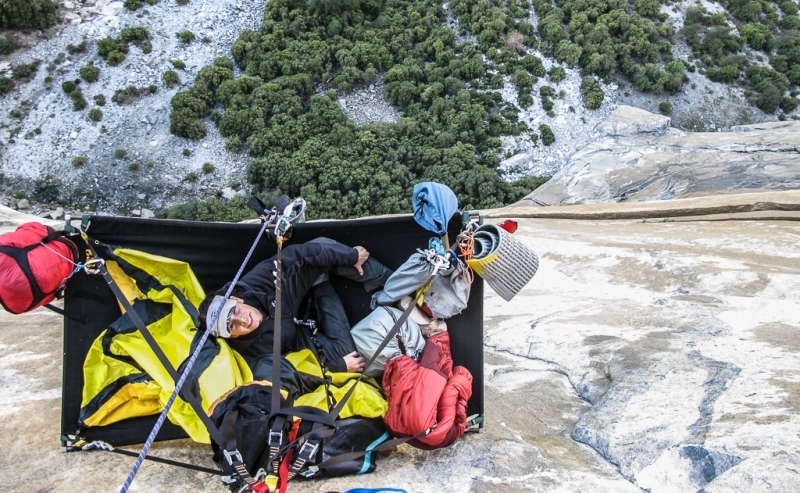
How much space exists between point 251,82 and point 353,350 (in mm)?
29770

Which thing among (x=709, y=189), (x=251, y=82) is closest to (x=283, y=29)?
Answer: (x=251, y=82)

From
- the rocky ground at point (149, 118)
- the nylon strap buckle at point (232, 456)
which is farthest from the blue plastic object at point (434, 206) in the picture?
the rocky ground at point (149, 118)

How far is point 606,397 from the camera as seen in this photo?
4.43 m

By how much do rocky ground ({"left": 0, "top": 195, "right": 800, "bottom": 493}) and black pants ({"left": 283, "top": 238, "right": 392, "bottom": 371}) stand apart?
987 mm

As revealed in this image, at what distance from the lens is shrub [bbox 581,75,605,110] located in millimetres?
31594

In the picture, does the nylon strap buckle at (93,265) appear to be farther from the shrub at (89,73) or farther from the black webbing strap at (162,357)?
the shrub at (89,73)

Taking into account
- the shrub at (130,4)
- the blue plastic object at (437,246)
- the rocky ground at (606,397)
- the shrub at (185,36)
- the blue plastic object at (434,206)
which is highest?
the shrub at (130,4)

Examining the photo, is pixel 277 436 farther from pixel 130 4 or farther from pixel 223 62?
pixel 130 4

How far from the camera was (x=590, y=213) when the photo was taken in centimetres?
1242

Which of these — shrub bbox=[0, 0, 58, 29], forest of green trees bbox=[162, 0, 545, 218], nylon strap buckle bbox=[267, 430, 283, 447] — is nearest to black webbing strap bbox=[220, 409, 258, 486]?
nylon strap buckle bbox=[267, 430, 283, 447]

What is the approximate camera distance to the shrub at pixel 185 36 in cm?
3284

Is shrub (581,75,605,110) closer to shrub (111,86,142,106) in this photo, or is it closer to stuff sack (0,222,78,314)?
shrub (111,86,142,106)

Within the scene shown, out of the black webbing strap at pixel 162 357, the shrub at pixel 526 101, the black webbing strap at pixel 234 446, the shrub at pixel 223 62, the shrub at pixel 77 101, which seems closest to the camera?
the black webbing strap at pixel 234 446

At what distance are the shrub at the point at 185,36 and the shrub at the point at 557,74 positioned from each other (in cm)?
2208
